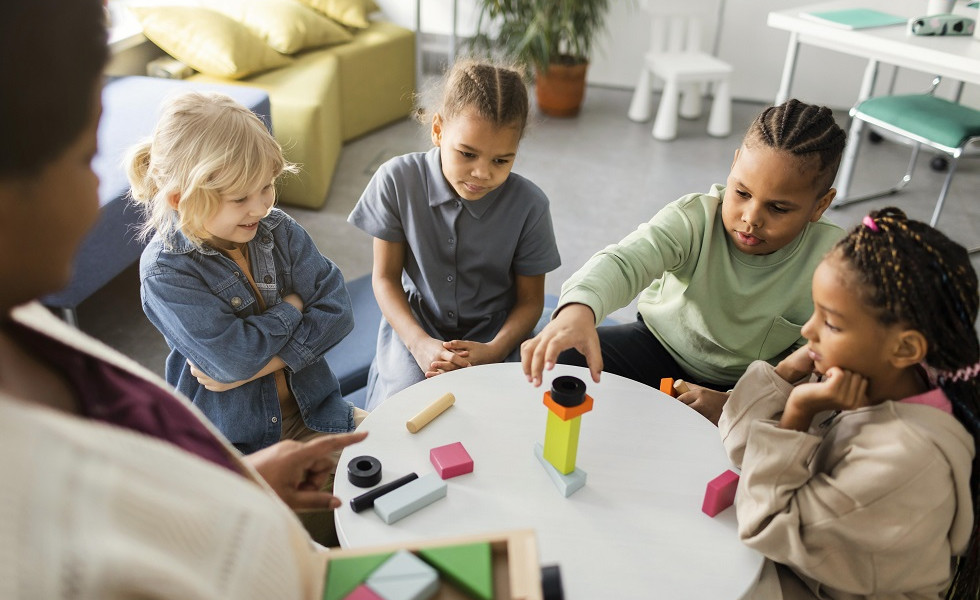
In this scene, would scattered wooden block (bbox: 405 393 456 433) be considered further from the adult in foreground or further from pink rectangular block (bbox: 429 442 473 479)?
the adult in foreground

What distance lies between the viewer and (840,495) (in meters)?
1.00

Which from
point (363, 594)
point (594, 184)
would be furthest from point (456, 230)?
point (594, 184)

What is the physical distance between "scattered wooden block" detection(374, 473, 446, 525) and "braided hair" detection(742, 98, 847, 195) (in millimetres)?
850

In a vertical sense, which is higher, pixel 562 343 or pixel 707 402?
pixel 562 343

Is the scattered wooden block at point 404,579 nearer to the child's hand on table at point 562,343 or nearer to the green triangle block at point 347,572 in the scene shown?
the green triangle block at point 347,572

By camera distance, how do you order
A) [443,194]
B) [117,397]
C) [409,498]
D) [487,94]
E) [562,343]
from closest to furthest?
[117,397] < [409,498] < [562,343] < [487,94] < [443,194]

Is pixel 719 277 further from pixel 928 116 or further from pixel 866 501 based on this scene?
pixel 928 116

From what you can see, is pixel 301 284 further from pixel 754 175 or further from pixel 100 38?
pixel 100 38

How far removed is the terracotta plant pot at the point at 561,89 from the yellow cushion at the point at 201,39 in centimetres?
173

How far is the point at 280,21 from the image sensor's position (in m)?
3.75

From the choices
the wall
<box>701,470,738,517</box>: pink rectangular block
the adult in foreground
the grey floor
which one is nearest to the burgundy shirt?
the adult in foreground

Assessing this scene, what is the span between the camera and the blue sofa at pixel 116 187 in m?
2.16

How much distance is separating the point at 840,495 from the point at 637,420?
382 mm

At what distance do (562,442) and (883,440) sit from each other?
42cm
